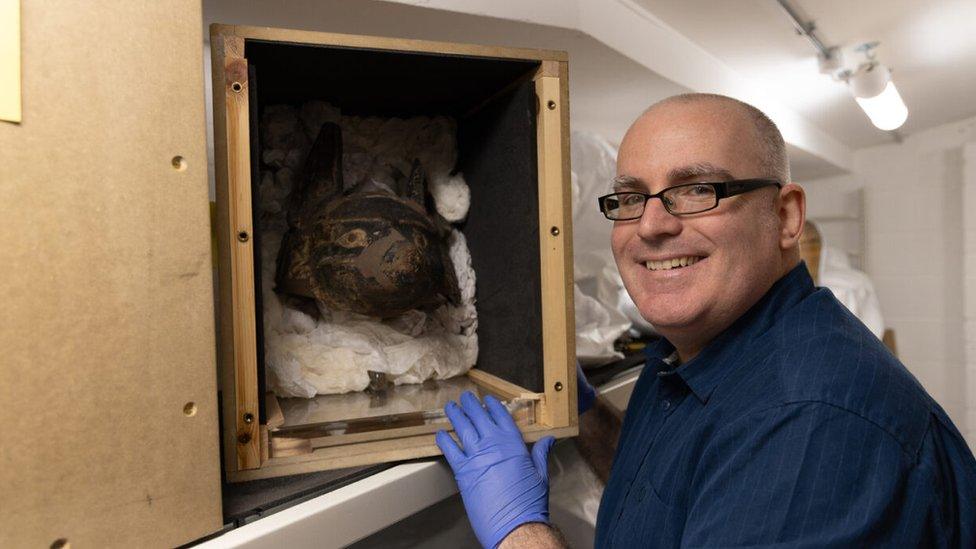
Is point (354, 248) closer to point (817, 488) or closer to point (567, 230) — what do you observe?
point (567, 230)

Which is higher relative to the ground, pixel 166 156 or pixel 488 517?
pixel 166 156

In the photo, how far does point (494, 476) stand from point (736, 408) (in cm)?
30

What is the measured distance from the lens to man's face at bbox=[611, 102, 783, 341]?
2.38 feet

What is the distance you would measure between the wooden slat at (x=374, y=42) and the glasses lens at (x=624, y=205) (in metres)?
0.20

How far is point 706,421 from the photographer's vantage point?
2.20 feet

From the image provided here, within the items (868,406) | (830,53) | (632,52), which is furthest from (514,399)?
(830,53)

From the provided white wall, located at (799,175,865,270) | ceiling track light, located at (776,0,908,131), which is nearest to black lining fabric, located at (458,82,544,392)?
ceiling track light, located at (776,0,908,131)

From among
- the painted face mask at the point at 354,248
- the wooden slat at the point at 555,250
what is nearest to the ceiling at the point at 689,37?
the painted face mask at the point at 354,248

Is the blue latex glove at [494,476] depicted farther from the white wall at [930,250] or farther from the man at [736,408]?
the white wall at [930,250]

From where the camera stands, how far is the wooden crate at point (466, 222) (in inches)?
25.0

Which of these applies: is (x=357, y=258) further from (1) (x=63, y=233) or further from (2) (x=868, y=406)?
(2) (x=868, y=406)

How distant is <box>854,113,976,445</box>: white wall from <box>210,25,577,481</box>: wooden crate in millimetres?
2939

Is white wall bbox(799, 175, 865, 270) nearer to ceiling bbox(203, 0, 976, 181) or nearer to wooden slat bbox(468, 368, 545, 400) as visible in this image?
ceiling bbox(203, 0, 976, 181)

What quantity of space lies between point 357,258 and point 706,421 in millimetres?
482
